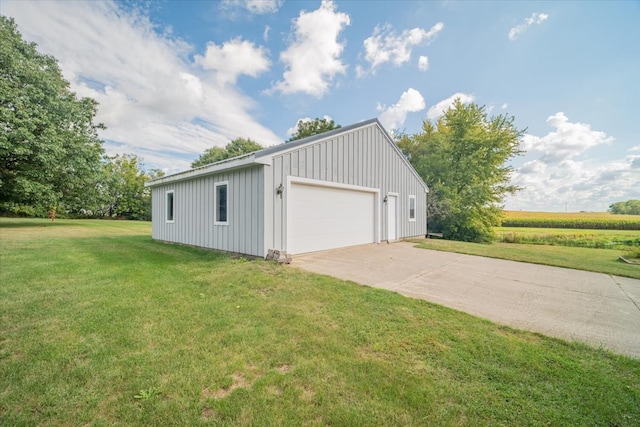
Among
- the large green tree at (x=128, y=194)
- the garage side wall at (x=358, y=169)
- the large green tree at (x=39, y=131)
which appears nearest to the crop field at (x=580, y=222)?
the garage side wall at (x=358, y=169)

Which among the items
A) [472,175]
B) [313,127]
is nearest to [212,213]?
[472,175]

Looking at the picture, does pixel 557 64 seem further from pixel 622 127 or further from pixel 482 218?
pixel 482 218

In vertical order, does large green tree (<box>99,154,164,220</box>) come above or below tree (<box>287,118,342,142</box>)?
below

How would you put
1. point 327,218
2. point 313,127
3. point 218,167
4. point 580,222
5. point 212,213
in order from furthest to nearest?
1. point 580,222
2. point 313,127
3. point 327,218
4. point 212,213
5. point 218,167

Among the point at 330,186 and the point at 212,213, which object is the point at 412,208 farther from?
the point at 212,213

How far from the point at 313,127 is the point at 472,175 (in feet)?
53.3

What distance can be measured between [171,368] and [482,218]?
1980 centimetres

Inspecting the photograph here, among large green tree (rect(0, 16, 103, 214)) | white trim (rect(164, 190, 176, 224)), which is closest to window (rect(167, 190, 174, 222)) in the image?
white trim (rect(164, 190, 176, 224))

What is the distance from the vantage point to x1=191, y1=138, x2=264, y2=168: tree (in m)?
34.5

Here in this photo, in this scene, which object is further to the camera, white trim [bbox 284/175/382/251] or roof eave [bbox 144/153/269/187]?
white trim [bbox 284/175/382/251]

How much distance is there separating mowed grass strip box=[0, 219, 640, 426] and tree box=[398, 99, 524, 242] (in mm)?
15871

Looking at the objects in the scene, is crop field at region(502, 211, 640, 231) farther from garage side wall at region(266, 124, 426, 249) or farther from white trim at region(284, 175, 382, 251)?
white trim at region(284, 175, 382, 251)

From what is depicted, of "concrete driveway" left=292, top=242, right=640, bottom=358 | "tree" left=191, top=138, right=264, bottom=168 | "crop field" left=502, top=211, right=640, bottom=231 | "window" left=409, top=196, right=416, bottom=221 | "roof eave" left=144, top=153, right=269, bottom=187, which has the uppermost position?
"tree" left=191, top=138, right=264, bottom=168

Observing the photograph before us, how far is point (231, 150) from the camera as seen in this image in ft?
114
